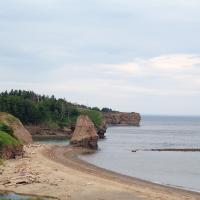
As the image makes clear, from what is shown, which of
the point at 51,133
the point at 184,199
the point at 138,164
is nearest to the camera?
the point at 184,199

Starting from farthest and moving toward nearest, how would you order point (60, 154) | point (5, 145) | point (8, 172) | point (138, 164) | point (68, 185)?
point (60, 154)
point (138, 164)
point (5, 145)
point (8, 172)
point (68, 185)

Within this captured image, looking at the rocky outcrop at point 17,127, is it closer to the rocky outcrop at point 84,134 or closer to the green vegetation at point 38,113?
the rocky outcrop at point 84,134

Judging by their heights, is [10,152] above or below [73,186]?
above

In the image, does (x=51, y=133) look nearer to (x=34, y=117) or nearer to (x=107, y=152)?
(x=34, y=117)

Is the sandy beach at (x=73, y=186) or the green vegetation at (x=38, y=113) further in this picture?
the green vegetation at (x=38, y=113)

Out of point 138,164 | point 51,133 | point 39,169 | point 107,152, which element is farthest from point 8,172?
point 51,133

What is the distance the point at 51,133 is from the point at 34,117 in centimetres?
927

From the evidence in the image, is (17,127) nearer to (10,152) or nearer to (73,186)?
(10,152)

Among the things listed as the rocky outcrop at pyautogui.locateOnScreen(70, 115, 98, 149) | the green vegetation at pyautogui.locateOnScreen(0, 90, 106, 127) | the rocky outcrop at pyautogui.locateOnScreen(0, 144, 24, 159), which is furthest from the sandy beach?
the green vegetation at pyautogui.locateOnScreen(0, 90, 106, 127)

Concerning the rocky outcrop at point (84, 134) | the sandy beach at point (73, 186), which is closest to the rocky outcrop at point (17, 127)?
the rocky outcrop at point (84, 134)

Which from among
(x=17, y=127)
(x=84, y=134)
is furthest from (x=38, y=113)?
(x=17, y=127)

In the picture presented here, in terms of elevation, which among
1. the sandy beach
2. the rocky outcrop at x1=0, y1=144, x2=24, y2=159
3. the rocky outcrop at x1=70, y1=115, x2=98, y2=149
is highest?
the rocky outcrop at x1=70, y1=115, x2=98, y2=149

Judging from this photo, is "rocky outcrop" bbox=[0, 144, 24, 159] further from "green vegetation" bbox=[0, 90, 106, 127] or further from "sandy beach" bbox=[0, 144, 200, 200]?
"green vegetation" bbox=[0, 90, 106, 127]

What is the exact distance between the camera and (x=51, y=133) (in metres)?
159
